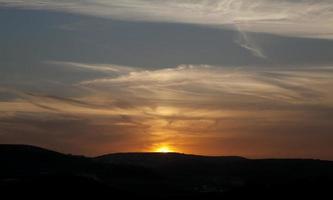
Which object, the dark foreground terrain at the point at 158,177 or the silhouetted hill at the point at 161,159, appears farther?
the silhouetted hill at the point at 161,159

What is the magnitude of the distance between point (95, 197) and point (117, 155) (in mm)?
106489

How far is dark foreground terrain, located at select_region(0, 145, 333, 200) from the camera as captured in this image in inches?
2584

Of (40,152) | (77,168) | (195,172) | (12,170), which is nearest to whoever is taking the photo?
(12,170)

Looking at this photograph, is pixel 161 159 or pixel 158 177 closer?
pixel 158 177

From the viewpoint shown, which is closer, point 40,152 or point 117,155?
point 40,152

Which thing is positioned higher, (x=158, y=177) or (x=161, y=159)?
(x=161, y=159)

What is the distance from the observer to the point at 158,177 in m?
113

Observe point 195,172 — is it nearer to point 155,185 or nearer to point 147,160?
point 147,160

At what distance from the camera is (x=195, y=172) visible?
452 ft

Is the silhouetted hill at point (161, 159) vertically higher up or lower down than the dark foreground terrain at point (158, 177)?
higher up

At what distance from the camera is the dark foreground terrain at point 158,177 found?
65.6 meters

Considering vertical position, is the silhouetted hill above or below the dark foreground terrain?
above

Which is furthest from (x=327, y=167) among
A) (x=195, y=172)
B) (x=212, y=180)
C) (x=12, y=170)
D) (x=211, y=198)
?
(x=211, y=198)

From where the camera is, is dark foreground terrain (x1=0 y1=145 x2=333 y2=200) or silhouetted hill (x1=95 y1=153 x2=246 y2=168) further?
silhouetted hill (x1=95 y1=153 x2=246 y2=168)
